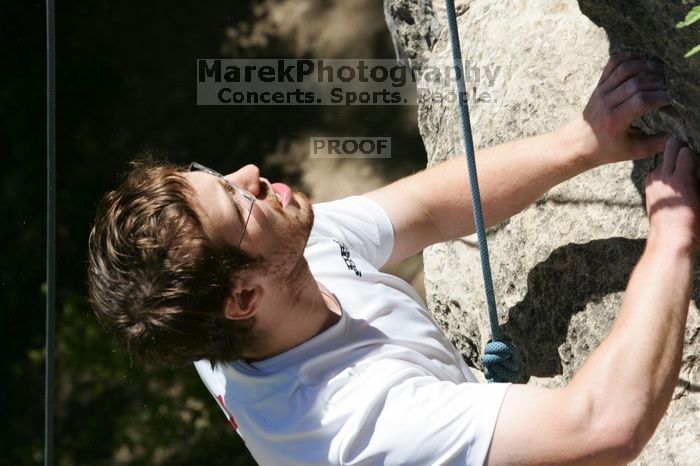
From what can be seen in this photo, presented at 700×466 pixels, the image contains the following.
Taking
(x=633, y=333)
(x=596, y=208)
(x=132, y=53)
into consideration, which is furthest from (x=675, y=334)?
(x=132, y=53)

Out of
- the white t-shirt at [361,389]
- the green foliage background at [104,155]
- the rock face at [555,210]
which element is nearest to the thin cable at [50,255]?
the white t-shirt at [361,389]

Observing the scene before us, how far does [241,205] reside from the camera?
3.98ft

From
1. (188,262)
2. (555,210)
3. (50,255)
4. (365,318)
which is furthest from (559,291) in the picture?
(50,255)

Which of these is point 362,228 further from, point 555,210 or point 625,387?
point 625,387

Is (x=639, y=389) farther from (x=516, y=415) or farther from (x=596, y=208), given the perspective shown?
(x=596, y=208)

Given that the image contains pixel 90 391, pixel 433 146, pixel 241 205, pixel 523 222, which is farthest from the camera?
pixel 90 391

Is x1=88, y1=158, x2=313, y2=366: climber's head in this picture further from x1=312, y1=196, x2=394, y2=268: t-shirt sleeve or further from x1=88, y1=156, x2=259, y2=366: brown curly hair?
x1=312, y1=196, x2=394, y2=268: t-shirt sleeve

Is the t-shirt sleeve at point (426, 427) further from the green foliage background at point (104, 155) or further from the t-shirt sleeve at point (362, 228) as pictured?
the green foliage background at point (104, 155)

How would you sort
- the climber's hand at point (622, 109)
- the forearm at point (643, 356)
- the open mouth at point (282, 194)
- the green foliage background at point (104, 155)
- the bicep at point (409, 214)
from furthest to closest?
the green foliage background at point (104, 155) < the bicep at point (409, 214) < the open mouth at point (282, 194) < the climber's hand at point (622, 109) < the forearm at point (643, 356)

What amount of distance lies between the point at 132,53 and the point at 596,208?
2539mm

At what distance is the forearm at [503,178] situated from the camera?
1.31 meters

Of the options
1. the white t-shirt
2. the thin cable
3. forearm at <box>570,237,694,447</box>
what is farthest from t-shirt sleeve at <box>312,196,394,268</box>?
forearm at <box>570,237,694,447</box>

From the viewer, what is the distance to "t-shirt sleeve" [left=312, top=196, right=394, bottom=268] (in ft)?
4.83

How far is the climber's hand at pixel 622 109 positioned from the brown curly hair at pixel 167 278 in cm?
49
